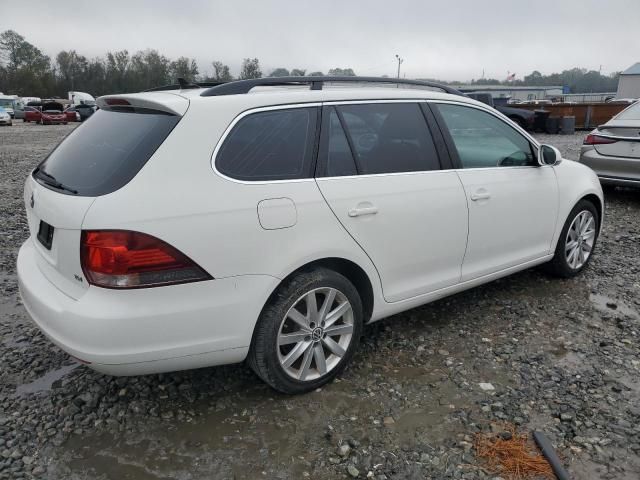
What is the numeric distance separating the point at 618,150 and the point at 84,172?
289 inches

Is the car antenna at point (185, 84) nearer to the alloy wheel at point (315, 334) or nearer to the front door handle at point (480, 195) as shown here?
the alloy wheel at point (315, 334)

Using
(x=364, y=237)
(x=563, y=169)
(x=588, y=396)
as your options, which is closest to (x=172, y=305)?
(x=364, y=237)

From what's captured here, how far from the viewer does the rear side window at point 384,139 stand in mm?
3082

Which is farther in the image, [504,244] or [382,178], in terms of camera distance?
[504,244]

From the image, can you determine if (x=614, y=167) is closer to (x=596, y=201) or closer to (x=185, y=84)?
(x=596, y=201)

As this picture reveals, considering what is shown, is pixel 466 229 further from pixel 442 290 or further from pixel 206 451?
pixel 206 451

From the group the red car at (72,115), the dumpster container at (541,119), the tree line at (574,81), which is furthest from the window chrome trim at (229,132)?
the tree line at (574,81)

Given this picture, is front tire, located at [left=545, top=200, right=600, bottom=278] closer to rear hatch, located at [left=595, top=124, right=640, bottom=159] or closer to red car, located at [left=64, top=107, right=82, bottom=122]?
rear hatch, located at [left=595, top=124, right=640, bottom=159]

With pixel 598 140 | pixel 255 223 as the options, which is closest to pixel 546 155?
pixel 255 223

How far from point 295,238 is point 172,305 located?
695 millimetres

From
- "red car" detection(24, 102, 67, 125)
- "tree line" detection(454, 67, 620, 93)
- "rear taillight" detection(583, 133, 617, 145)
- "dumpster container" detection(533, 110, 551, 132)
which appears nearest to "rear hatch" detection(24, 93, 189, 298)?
"rear taillight" detection(583, 133, 617, 145)

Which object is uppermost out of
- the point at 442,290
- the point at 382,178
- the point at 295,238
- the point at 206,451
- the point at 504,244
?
the point at 382,178

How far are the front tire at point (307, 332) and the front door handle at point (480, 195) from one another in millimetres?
Answer: 1156

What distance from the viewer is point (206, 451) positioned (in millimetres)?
2582
